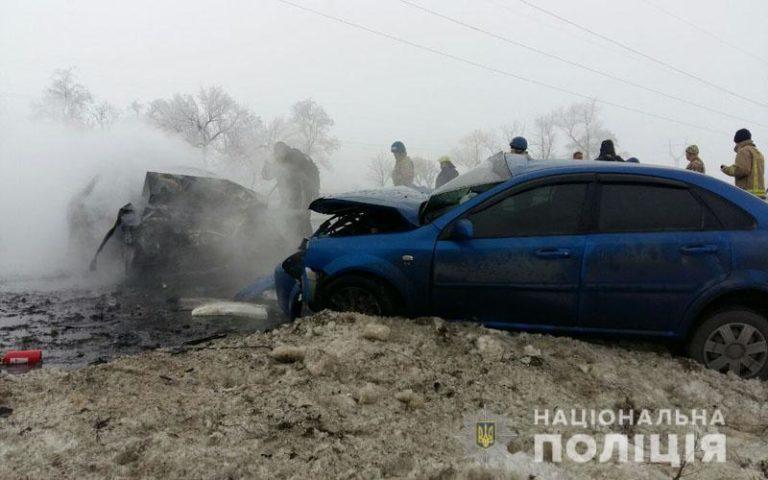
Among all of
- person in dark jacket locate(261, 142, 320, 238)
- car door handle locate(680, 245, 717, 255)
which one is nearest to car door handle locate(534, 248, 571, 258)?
car door handle locate(680, 245, 717, 255)

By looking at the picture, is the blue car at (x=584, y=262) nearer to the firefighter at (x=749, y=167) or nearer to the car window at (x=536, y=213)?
the car window at (x=536, y=213)

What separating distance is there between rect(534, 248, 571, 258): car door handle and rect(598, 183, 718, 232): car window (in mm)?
328

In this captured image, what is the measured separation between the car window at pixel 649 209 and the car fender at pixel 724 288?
1.31 ft

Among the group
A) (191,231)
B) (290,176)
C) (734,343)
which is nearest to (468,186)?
(734,343)

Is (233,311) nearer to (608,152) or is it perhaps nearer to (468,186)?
(468,186)

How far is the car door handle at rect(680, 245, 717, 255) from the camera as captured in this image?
340 centimetres

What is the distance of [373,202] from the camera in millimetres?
4340

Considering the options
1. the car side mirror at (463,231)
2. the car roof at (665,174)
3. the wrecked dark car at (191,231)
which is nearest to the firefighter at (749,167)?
the car roof at (665,174)

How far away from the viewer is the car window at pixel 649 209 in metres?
3.52

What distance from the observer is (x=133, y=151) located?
35.6 ft

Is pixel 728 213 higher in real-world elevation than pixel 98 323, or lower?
higher

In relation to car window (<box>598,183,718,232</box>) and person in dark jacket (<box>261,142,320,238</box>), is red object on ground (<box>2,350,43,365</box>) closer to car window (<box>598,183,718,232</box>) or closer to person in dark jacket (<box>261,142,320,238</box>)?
car window (<box>598,183,718,232</box>)

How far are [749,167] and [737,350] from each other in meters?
4.67

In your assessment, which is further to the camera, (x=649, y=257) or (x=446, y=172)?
(x=446, y=172)
